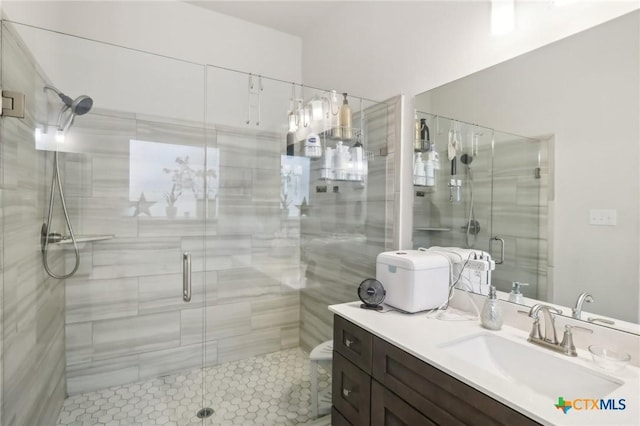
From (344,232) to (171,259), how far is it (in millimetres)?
1282

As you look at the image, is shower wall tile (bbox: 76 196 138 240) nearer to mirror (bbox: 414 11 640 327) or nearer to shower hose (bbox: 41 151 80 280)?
shower hose (bbox: 41 151 80 280)

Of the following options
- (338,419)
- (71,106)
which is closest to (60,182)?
(71,106)

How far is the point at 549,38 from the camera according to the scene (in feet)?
4.20

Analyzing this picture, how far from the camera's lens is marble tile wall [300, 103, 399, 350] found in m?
2.06

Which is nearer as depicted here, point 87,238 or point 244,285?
point 87,238

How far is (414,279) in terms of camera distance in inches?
57.5

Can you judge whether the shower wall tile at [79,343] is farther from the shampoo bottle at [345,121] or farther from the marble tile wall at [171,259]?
the shampoo bottle at [345,121]

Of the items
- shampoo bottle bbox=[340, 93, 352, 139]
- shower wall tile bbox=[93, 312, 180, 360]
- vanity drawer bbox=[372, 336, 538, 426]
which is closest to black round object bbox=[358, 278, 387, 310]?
vanity drawer bbox=[372, 336, 538, 426]

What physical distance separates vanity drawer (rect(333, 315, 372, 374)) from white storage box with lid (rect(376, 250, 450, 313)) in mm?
247

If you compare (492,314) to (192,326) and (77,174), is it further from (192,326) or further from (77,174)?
(77,174)

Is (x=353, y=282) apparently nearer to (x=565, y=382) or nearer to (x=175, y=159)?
(x=565, y=382)

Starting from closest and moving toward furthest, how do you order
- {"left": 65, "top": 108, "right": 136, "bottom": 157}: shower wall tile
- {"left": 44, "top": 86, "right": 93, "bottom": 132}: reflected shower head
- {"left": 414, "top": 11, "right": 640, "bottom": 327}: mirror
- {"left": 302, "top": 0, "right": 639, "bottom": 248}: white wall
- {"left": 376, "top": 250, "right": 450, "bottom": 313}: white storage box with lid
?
{"left": 414, "top": 11, "right": 640, "bottom": 327}: mirror → {"left": 302, "top": 0, "right": 639, "bottom": 248}: white wall → {"left": 376, "top": 250, "right": 450, "bottom": 313}: white storage box with lid → {"left": 44, "top": 86, "right": 93, "bottom": 132}: reflected shower head → {"left": 65, "top": 108, "right": 136, "bottom": 157}: shower wall tile

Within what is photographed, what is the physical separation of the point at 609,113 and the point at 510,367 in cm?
97

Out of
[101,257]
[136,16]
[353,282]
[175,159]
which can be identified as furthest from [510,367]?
[136,16]
